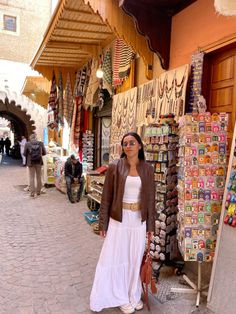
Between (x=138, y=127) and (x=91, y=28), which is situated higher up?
(x=91, y=28)

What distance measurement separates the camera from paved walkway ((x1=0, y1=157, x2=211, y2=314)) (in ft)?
9.70

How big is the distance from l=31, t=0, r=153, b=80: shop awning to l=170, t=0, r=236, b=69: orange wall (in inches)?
20.5

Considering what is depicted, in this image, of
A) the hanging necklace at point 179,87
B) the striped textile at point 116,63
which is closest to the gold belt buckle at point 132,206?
the hanging necklace at point 179,87

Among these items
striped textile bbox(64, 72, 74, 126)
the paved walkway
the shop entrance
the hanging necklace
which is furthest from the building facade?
the shop entrance

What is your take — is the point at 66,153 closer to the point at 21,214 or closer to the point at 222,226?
the point at 21,214

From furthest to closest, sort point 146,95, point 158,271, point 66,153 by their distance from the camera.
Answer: point 66,153, point 146,95, point 158,271

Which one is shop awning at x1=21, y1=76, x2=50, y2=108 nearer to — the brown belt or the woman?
the woman

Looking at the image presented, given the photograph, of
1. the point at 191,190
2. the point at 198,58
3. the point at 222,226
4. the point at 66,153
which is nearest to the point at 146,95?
the point at 198,58

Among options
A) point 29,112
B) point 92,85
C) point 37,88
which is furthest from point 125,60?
point 29,112

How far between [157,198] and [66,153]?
7.64 metres

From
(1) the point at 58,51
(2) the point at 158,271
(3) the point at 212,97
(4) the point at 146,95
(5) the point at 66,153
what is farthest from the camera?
(5) the point at 66,153

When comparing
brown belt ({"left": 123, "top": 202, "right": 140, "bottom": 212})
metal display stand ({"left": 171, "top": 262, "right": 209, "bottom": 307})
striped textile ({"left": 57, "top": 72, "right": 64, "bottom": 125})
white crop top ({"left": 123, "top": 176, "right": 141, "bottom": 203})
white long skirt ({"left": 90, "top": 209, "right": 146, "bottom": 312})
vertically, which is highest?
striped textile ({"left": 57, "top": 72, "right": 64, "bottom": 125})

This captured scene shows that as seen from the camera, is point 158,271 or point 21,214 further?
point 21,214

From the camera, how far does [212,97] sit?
147 inches
